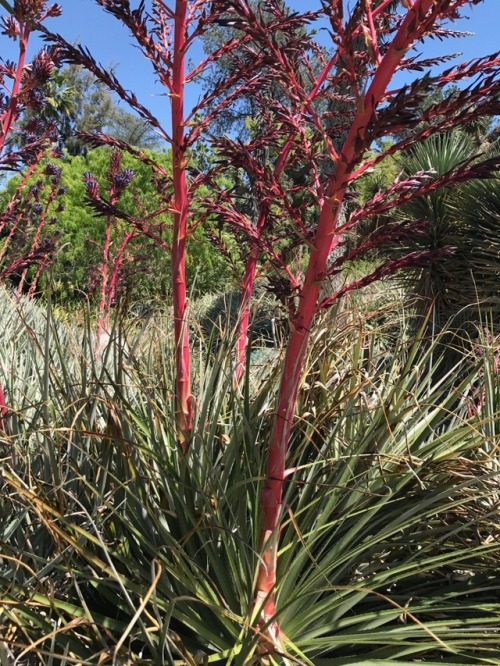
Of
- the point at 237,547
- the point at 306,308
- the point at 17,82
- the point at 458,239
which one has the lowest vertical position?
the point at 237,547

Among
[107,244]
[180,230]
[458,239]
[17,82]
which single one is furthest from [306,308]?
[458,239]

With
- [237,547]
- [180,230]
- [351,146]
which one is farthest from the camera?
[180,230]

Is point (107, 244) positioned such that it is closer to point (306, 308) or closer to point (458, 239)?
point (306, 308)

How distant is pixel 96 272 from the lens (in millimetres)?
6086

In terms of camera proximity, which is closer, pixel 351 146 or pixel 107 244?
pixel 351 146

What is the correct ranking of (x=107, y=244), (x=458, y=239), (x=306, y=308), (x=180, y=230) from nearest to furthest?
(x=306, y=308) < (x=180, y=230) < (x=107, y=244) < (x=458, y=239)

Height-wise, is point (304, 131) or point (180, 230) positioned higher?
point (304, 131)

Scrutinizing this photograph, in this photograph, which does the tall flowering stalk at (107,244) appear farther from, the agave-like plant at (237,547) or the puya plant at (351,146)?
the puya plant at (351,146)

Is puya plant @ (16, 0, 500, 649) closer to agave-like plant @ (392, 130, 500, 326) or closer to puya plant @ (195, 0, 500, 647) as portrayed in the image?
puya plant @ (195, 0, 500, 647)

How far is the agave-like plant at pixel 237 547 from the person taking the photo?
1.56 m

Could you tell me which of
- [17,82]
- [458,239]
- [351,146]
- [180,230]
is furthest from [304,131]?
[458,239]

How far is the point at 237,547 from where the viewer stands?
1.86 meters

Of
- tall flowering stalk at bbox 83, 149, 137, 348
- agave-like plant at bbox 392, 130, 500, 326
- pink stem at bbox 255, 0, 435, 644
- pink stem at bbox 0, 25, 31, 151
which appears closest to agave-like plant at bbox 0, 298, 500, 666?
pink stem at bbox 255, 0, 435, 644

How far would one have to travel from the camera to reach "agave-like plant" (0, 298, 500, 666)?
1.56 meters
